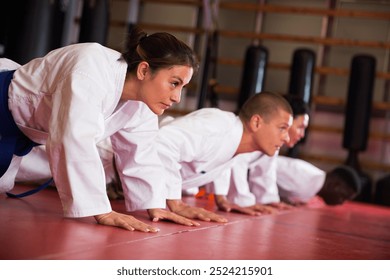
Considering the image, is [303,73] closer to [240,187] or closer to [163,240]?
[240,187]

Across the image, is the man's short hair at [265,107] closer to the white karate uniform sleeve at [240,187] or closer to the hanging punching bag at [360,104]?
the white karate uniform sleeve at [240,187]

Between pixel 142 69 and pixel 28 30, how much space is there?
8.08 feet

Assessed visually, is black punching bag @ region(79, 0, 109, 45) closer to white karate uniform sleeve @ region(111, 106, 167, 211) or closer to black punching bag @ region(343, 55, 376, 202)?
black punching bag @ region(343, 55, 376, 202)

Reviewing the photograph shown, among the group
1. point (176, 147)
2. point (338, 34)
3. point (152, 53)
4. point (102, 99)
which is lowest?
point (176, 147)

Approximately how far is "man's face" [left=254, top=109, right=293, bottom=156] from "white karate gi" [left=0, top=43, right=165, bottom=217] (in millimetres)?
817

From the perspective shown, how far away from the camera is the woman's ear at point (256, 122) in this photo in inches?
117

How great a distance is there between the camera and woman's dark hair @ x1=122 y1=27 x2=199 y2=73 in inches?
76.1

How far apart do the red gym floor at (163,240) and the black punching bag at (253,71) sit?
3.84 m

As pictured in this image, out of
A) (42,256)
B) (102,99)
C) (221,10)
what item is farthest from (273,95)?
(221,10)

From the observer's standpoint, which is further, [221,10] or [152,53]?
[221,10]

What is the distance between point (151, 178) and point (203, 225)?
0.80 ft

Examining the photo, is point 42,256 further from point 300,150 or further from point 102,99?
point 300,150

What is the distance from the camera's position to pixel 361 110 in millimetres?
6219

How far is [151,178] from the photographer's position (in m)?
2.19
